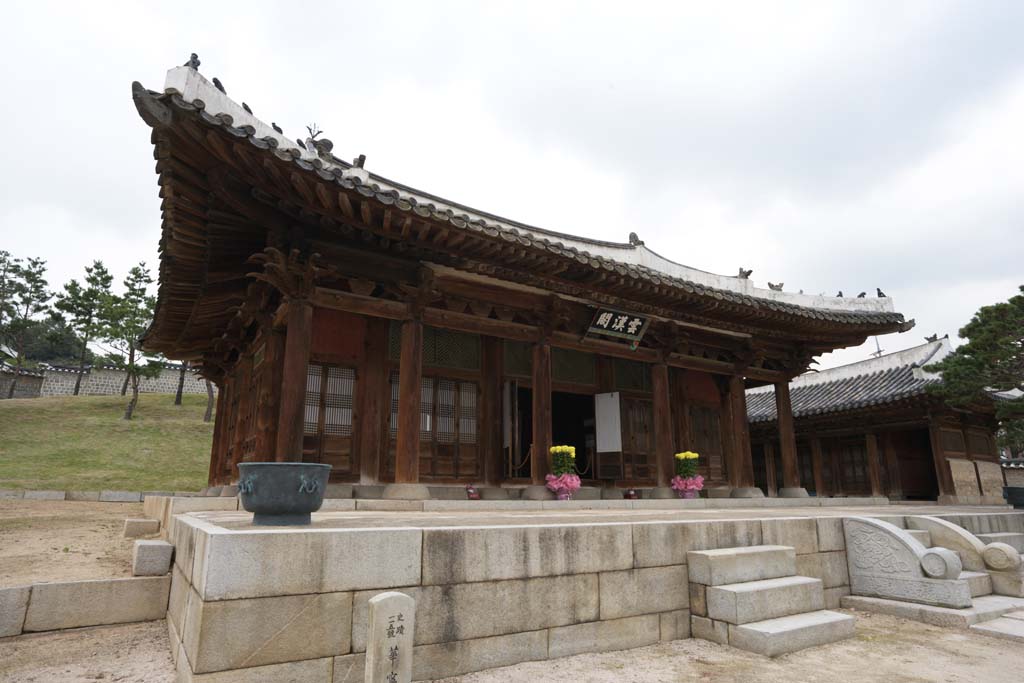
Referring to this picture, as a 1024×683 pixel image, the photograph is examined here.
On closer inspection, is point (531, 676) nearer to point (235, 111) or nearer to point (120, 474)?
point (235, 111)

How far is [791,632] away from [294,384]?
22.3ft

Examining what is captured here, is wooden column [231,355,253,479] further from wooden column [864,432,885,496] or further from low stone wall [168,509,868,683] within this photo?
wooden column [864,432,885,496]

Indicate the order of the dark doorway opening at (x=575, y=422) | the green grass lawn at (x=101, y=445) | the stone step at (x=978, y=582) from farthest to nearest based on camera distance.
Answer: the green grass lawn at (x=101, y=445) → the dark doorway opening at (x=575, y=422) → the stone step at (x=978, y=582)

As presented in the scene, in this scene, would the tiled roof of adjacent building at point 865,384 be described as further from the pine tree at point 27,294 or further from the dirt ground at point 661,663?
the pine tree at point 27,294

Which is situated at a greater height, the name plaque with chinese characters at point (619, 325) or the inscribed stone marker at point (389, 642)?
the name plaque with chinese characters at point (619, 325)

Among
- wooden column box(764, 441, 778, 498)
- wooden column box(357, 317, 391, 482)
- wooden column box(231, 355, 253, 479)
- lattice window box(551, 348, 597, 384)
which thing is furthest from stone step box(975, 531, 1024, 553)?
wooden column box(764, 441, 778, 498)

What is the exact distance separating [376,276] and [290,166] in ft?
8.68

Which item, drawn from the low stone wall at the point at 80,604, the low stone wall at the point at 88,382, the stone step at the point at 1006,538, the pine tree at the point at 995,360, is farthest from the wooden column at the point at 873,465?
the low stone wall at the point at 88,382

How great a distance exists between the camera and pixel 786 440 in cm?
1480

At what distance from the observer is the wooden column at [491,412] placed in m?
10.9

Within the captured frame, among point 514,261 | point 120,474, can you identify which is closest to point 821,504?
point 514,261

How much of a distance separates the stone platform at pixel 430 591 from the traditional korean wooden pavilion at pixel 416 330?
13.3 ft

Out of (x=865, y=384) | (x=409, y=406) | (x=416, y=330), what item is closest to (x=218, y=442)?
(x=409, y=406)

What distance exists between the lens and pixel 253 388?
1164 centimetres
